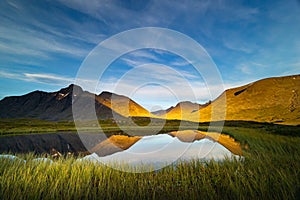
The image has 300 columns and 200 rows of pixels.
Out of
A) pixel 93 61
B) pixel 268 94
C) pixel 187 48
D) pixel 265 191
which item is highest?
pixel 268 94

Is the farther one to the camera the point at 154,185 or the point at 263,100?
the point at 263,100

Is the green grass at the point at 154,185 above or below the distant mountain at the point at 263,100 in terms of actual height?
below

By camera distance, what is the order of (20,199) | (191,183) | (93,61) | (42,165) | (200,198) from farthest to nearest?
1. (93,61)
2. (42,165)
3. (191,183)
4. (200,198)
5. (20,199)

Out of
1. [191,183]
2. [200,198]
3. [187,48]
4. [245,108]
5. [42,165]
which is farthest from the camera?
[245,108]

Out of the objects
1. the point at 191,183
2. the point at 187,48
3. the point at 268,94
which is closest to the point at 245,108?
the point at 268,94

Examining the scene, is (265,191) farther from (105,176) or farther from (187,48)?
(187,48)

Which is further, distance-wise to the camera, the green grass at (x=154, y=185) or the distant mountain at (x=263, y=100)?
the distant mountain at (x=263, y=100)

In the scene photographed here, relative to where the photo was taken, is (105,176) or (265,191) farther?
(105,176)

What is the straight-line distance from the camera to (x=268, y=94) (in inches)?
5876

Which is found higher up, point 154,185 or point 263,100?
point 263,100

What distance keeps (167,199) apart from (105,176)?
244cm

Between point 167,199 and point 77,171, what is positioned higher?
point 77,171

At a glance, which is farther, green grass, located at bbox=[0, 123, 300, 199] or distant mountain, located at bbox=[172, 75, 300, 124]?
distant mountain, located at bbox=[172, 75, 300, 124]

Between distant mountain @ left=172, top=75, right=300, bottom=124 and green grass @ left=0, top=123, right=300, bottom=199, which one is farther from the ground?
distant mountain @ left=172, top=75, right=300, bottom=124
